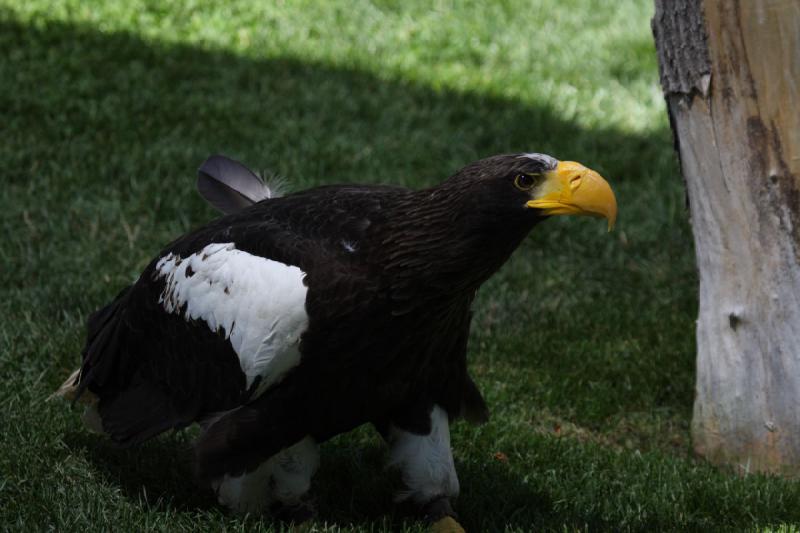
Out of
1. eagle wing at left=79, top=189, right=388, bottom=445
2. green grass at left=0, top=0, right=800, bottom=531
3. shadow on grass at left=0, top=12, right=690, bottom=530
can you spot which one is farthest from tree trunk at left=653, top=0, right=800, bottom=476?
shadow on grass at left=0, top=12, right=690, bottom=530

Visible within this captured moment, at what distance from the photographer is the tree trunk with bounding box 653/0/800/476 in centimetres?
425

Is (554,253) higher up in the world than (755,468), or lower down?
higher up

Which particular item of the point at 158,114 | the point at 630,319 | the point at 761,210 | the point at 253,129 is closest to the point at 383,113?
the point at 253,129

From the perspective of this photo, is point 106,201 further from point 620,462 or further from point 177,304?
point 620,462

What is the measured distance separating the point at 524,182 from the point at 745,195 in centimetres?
134

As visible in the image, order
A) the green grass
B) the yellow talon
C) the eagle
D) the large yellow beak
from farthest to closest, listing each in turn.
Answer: the green grass → the yellow talon → the eagle → the large yellow beak

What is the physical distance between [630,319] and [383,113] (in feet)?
9.08

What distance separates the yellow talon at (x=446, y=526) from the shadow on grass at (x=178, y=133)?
2401mm

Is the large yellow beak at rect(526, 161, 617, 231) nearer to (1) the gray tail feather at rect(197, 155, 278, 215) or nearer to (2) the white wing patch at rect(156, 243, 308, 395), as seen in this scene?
(2) the white wing patch at rect(156, 243, 308, 395)

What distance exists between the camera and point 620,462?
448cm

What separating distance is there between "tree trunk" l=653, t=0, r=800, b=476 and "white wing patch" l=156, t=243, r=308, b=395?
178 centimetres

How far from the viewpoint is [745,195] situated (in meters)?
4.36

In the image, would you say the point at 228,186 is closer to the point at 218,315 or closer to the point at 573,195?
the point at 218,315

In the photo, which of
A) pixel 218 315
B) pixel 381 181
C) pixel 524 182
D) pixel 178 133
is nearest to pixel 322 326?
pixel 218 315
